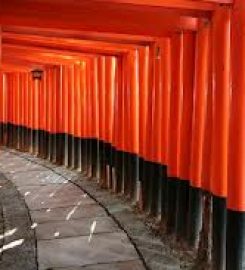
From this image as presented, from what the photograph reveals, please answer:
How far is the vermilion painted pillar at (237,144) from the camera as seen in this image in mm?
4590

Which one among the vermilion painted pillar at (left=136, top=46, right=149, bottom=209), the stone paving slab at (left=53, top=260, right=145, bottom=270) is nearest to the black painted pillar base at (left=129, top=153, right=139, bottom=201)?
the vermilion painted pillar at (left=136, top=46, right=149, bottom=209)

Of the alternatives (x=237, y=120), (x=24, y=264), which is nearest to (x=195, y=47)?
(x=237, y=120)

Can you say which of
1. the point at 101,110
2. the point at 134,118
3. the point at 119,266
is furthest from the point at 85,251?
the point at 101,110

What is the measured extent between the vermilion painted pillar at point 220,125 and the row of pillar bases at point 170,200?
0.01m

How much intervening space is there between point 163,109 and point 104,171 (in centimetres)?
385

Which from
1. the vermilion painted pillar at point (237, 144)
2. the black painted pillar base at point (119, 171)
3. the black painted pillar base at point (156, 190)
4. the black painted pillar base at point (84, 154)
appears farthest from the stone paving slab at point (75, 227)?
the black painted pillar base at point (84, 154)

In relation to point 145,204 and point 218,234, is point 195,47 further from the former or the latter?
point 145,204

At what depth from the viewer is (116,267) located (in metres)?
5.55

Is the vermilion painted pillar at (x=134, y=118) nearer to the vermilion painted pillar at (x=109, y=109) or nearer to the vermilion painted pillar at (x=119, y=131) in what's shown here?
the vermilion painted pillar at (x=119, y=131)

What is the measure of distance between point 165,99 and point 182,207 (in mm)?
1647

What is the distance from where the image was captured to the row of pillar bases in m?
4.96

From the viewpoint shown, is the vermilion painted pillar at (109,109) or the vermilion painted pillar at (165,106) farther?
the vermilion painted pillar at (109,109)

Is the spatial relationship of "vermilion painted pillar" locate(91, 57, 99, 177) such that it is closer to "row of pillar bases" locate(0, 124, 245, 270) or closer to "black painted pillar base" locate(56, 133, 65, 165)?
"row of pillar bases" locate(0, 124, 245, 270)

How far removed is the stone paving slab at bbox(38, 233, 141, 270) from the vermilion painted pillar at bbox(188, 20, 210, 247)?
810 millimetres
